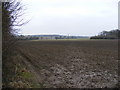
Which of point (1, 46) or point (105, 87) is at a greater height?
point (1, 46)

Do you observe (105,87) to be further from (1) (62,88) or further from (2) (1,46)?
(2) (1,46)

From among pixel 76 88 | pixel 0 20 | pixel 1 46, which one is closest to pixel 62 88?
pixel 76 88

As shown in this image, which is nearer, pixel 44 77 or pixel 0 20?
pixel 0 20

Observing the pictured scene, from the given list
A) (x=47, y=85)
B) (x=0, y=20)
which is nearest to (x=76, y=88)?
(x=47, y=85)

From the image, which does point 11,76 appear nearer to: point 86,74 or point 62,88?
point 62,88

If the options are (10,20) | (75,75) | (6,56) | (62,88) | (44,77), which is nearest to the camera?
(6,56)

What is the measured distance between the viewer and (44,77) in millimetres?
9789

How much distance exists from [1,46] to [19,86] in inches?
71.8

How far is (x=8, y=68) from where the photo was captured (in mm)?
6406

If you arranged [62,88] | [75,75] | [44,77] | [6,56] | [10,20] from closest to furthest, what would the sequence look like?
[6,56], [10,20], [62,88], [44,77], [75,75]

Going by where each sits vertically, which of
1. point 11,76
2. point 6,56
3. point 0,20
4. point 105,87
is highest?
point 0,20

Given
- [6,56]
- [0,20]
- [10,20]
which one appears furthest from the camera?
[10,20]

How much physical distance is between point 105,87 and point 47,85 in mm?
2564

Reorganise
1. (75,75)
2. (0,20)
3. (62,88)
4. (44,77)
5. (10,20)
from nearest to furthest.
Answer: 1. (0,20)
2. (10,20)
3. (62,88)
4. (44,77)
5. (75,75)
